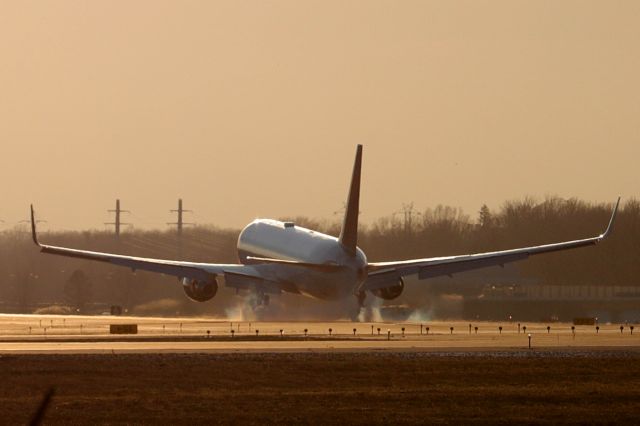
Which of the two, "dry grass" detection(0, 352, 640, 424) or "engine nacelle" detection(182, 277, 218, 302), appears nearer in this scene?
"dry grass" detection(0, 352, 640, 424)

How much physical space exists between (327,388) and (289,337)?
37370 millimetres

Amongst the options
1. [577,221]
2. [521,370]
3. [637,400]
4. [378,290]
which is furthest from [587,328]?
[577,221]

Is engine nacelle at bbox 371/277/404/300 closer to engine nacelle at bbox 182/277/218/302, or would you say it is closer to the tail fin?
the tail fin

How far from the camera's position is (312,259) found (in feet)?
365

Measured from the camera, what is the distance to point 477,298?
481 ft

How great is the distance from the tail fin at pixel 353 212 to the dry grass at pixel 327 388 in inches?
1283

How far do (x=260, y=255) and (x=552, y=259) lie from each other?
2145 inches

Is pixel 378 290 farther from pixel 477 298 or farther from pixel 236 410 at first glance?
pixel 236 410

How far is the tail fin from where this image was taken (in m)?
108

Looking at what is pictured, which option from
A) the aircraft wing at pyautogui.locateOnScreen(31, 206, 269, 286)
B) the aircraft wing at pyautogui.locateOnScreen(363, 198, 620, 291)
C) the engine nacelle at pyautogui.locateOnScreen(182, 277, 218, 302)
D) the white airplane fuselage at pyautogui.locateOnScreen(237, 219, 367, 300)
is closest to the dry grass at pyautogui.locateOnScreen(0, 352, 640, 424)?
the white airplane fuselage at pyautogui.locateOnScreen(237, 219, 367, 300)

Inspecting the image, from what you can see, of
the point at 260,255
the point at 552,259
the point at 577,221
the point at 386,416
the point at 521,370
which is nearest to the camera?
the point at 386,416

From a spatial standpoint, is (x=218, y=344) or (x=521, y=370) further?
(x=218, y=344)

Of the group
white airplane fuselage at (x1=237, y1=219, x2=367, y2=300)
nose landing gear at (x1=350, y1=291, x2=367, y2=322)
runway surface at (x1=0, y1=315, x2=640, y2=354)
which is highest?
white airplane fuselage at (x1=237, y1=219, x2=367, y2=300)

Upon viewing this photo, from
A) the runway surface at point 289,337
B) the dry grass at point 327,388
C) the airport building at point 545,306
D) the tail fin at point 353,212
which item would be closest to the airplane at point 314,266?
the tail fin at point 353,212
